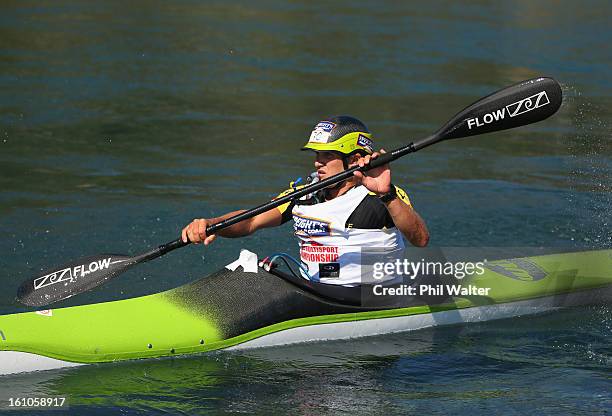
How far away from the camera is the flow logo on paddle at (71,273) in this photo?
771 centimetres

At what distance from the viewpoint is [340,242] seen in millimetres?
7688

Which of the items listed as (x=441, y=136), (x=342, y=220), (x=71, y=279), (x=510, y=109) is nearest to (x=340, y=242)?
(x=342, y=220)

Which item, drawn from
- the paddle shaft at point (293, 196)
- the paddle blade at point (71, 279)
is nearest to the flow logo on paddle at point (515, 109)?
the paddle shaft at point (293, 196)

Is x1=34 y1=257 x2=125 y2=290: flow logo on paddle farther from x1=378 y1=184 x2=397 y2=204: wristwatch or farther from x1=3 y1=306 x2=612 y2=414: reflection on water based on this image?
x1=378 y1=184 x2=397 y2=204: wristwatch

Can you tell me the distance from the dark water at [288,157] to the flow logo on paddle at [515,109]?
158cm

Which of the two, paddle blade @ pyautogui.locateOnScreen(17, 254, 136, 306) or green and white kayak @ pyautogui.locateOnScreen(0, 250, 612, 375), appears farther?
paddle blade @ pyautogui.locateOnScreen(17, 254, 136, 306)

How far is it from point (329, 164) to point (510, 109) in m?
1.40

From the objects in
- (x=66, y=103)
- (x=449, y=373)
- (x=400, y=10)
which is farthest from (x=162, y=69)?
(x=449, y=373)

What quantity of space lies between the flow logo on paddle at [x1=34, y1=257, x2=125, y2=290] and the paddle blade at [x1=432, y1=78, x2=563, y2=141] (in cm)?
255

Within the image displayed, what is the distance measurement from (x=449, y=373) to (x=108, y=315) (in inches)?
91.1

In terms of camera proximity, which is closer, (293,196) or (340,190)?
(293,196)

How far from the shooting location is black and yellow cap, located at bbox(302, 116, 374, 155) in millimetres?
7449

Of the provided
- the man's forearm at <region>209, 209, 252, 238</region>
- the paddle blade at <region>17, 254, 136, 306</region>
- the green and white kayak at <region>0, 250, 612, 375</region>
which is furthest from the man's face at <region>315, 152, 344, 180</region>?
the paddle blade at <region>17, 254, 136, 306</region>

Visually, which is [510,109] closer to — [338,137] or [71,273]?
[338,137]
